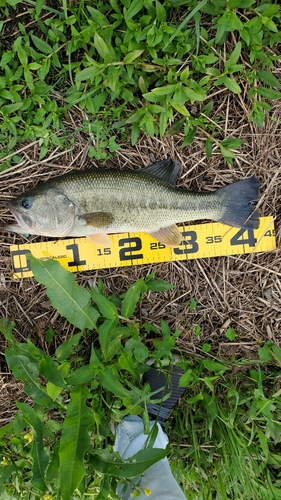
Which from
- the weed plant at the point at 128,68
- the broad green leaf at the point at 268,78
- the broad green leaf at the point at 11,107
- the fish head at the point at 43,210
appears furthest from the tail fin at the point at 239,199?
the broad green leaf at the point at 11,107

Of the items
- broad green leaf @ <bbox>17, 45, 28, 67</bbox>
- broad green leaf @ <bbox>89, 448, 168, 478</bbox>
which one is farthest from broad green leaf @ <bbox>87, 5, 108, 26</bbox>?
broad green leaf @ <bbox>89, 448, 168, 478</bbox>

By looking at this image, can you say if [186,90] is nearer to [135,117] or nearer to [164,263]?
[135,117]

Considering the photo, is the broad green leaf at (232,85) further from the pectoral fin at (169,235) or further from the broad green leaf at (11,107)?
the broad green leaf at (11,107)

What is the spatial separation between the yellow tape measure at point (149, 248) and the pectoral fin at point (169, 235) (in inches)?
4.5

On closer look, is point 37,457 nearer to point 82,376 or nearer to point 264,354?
point 82,376

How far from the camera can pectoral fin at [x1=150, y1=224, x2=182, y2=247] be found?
3.62 metres

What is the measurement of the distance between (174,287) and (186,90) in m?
1.72

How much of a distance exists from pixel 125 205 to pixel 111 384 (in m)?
1.56

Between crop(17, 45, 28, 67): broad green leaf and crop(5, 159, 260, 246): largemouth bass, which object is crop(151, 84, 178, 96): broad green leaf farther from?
crop(17, 45, 28, 67): broad green leaf

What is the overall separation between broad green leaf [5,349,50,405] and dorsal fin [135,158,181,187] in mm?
1916

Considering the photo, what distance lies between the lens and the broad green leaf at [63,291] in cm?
276

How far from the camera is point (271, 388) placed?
3748mm

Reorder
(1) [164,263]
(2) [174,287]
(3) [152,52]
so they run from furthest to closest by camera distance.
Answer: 1. (1) [164,263]
2. (2) [174,287]
3. (3) [152,52]

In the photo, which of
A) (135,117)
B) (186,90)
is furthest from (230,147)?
(135,117)
